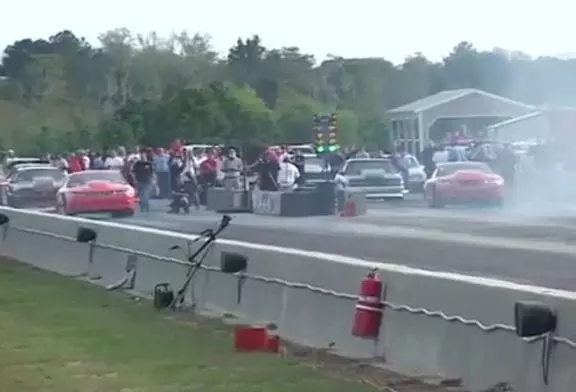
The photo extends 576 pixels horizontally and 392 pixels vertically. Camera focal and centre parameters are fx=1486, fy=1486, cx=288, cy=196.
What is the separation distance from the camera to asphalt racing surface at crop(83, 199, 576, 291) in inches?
844

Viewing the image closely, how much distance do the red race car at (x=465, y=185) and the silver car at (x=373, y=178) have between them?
5650mm

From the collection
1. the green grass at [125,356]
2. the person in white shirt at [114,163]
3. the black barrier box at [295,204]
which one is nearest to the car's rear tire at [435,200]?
the black barrier box at [295,204]

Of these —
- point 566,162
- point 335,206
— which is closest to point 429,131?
point 566,162

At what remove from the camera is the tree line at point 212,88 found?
3408 inches

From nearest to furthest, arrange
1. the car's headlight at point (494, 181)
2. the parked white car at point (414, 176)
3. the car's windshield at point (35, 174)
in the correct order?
the car's headlight at point (494, 181), the car's windshield at point (35, 174), the parked white car at point (414, 176)

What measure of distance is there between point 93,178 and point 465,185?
1039 centimetres

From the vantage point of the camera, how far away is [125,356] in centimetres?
1237

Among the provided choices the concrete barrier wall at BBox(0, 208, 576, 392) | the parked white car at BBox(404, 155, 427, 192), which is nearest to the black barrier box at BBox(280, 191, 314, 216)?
the parked white car at BBox(404, 155, 427, 192)

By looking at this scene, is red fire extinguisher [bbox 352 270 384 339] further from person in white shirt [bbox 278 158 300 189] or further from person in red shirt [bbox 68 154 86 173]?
person in red shirt [bbox 68 154 86 173]

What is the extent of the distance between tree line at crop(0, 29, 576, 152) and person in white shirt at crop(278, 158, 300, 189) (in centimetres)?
2555

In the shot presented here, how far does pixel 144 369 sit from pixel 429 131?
67.1 m

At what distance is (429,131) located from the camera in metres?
77.9

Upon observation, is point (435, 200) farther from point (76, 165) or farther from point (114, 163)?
point (76, 165)

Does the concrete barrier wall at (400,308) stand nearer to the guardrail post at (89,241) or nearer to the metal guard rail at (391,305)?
the metal guard rail at (391,305)
